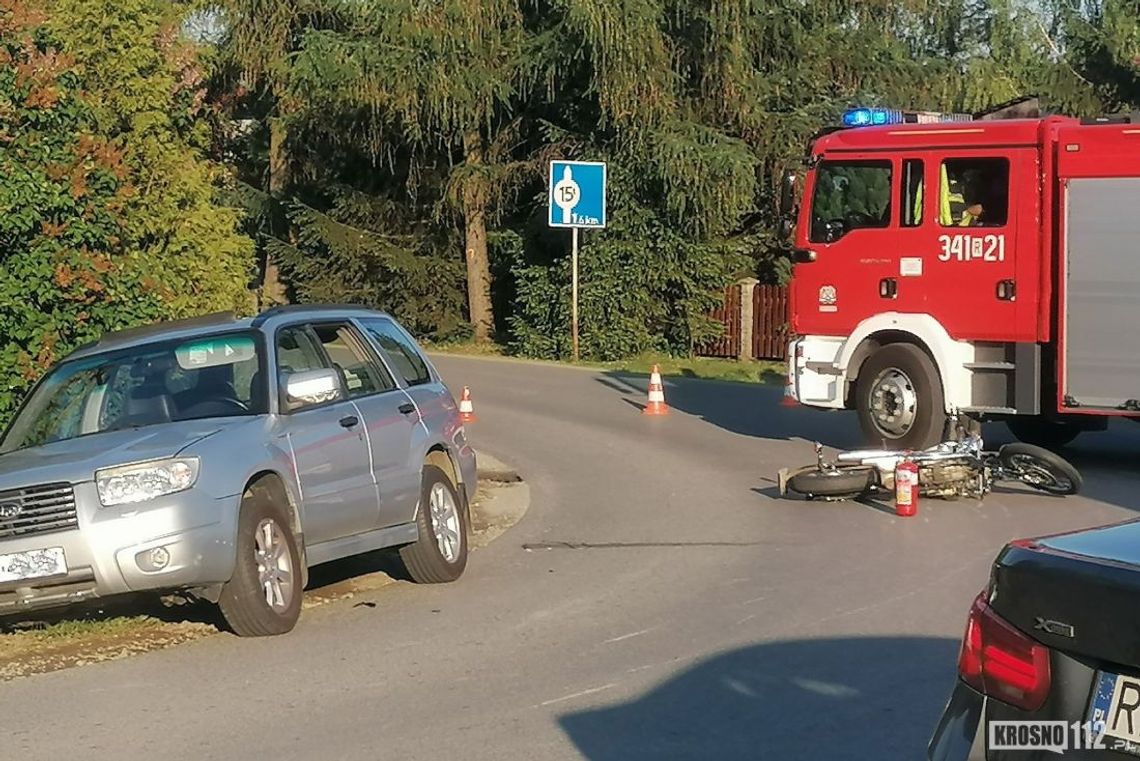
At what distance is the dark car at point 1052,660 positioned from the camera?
3777mm

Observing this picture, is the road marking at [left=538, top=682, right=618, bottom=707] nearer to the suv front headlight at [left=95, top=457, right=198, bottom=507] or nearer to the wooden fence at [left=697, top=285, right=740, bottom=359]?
the suv front headlight at [left=95, top=457, right=198, bottom=507]

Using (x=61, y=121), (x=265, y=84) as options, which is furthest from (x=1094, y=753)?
(x=265, y=84)

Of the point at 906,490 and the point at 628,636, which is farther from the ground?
the point at 906,490

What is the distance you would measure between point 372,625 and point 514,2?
2327 cm

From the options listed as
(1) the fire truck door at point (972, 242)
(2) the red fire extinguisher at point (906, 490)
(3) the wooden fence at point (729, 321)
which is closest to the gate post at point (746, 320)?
(3) the wooden fence at point (729, 321)

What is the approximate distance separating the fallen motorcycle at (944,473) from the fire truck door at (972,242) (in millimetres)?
2044

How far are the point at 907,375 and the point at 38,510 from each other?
943 cm

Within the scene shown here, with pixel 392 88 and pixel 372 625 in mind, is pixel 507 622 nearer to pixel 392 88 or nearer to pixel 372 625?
pixel 372 625

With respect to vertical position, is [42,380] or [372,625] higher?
[42,380]

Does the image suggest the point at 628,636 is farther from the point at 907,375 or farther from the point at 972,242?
the point at 972,242

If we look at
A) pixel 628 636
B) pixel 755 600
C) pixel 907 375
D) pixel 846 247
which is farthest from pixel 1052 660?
pixel 846 247

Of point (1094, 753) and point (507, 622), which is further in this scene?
point (507, 622)

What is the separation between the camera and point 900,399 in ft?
50.4

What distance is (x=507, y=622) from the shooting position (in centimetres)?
907
